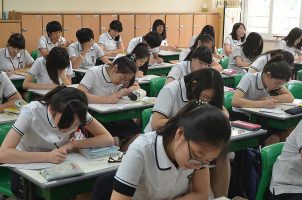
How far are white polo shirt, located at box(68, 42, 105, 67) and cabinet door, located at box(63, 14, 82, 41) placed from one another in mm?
2158

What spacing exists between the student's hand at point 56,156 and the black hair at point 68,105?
0.14 m

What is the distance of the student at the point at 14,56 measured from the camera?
17.6ft

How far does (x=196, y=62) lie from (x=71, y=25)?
477 centimetres

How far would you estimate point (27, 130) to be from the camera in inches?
94.8

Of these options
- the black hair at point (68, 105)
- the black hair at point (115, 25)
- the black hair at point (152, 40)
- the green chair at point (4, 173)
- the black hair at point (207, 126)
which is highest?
the black hair at point (115, 25)

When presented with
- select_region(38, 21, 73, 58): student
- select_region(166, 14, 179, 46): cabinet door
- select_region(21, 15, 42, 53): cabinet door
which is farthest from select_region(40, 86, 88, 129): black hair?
select_region(166, 14, 179, 46): cabinet door

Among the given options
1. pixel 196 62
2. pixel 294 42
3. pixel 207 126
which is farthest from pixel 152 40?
pixel 207 126

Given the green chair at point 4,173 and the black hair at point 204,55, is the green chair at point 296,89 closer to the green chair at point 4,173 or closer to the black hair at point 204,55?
the black hair at point 204,55

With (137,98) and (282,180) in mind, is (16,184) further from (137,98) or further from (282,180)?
(137,98)

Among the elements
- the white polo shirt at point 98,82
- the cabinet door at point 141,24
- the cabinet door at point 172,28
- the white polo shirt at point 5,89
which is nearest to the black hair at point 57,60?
the white polo shirt at point 98,82

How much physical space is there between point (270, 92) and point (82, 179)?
2.44 metres

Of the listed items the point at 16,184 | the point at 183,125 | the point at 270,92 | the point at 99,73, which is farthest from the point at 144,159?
the point at 270,92

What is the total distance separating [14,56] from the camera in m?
5.69

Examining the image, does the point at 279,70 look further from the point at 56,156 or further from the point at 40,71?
the point at 40,71
